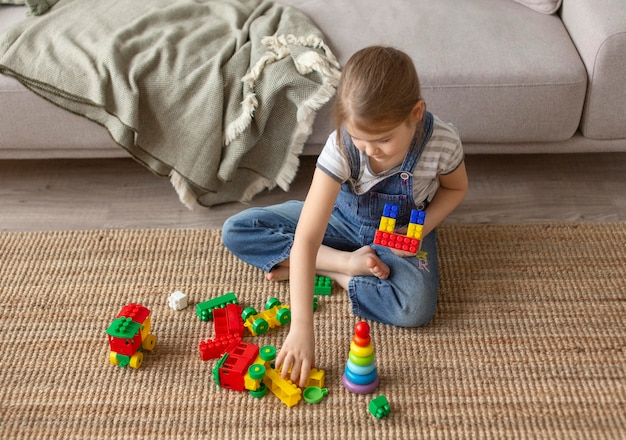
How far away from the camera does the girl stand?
1151 millimetres

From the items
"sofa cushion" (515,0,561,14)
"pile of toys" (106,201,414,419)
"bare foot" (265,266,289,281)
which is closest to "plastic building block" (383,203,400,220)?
"pile of toys" (106,201,414,419)

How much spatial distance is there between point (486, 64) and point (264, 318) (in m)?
0.79

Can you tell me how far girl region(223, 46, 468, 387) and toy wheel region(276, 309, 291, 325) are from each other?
12cm

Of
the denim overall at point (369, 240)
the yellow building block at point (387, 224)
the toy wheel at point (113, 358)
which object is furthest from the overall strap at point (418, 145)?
the toy wheel at point (113, 358)

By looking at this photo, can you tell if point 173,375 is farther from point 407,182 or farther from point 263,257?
point 407,182

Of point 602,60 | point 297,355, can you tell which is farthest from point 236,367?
point 602,60

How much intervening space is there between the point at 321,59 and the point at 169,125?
39 centimetres

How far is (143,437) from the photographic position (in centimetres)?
122

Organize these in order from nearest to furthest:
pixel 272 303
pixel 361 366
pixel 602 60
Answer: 1. pixel 361 366
2. pixel 272 303
3. pixel 602 60

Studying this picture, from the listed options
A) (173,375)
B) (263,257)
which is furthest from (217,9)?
(173,375)

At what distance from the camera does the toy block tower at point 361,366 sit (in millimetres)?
1211

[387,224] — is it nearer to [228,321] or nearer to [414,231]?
[414,231]

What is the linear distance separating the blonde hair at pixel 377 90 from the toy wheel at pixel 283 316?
44cm

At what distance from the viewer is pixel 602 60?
159cm
